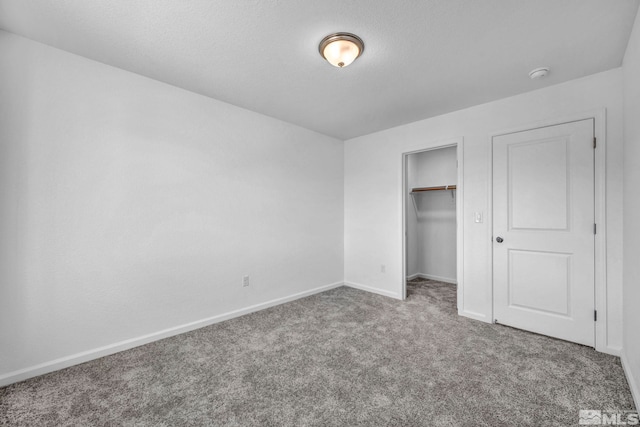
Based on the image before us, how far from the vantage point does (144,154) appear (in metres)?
2.58

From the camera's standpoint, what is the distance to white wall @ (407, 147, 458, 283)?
4770 mm

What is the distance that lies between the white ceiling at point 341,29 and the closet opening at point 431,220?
6.39 feet

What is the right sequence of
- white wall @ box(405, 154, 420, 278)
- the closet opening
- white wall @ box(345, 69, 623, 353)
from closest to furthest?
white wall @ box(345, 69, 623, 353) < the closet opening < white wall @ box(405, 154, 420, 278)

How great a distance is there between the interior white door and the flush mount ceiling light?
195cm

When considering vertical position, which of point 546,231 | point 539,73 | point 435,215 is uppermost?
point 539,73

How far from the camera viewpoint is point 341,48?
2.02 m

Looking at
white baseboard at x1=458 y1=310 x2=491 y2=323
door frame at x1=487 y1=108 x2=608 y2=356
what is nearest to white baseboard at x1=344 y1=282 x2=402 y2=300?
white baseboard at x1=458 y1=310 x2=491 y2=323

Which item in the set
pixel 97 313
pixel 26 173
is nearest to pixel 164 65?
pixel 26 173

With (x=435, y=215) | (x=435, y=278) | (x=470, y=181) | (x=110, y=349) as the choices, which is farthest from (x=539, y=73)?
(x=110, y=349)

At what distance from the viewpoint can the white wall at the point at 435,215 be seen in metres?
4.77

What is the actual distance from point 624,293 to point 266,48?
345 cm

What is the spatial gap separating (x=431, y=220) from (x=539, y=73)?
9.81 ft

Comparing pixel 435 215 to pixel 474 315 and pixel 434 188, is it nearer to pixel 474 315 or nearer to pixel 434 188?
pixel 434 188

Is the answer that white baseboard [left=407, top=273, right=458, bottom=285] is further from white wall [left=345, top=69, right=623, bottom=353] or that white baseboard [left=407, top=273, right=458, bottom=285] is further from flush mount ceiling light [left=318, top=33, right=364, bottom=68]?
flush mount ceiling light [left=318, top=33, right=364, bottom=68]
